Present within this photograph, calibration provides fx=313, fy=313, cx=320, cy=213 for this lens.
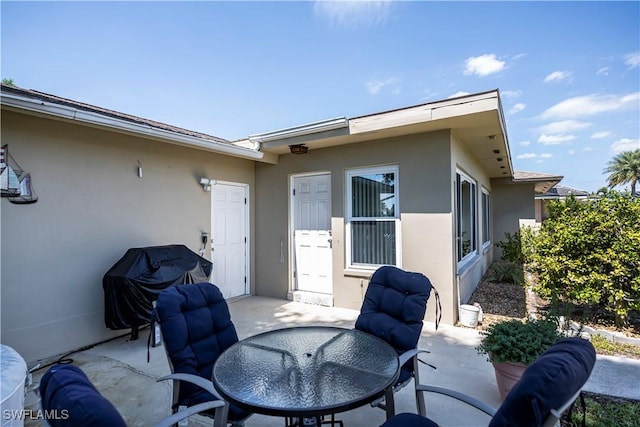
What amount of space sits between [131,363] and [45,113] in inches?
111

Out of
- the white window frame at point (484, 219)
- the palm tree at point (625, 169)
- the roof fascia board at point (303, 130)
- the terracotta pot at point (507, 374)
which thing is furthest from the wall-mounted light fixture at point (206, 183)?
the palm tree at point (625, 169)

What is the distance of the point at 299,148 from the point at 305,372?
172 inches

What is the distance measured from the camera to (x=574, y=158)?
2661cm

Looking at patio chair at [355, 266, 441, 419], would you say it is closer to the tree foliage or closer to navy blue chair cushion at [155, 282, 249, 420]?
navy blue chair cushion at [155, 282, 249, 420]

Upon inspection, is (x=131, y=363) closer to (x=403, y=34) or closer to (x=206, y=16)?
(x=206, y=16)

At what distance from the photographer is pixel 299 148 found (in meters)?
5.57

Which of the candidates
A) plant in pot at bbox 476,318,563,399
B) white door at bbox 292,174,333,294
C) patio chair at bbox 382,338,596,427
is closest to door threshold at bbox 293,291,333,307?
white door at bbox 292,174,333,294

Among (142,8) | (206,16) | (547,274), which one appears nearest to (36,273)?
(142,8)

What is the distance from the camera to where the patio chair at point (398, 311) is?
234 cm

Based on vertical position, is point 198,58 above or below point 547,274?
above

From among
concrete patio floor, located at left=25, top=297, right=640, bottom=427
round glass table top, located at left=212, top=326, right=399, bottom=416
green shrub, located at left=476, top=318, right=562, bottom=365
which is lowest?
concrete patio floor, located at left=25, top=297, right=640, bottom=427

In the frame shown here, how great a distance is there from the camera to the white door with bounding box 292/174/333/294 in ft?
19.0

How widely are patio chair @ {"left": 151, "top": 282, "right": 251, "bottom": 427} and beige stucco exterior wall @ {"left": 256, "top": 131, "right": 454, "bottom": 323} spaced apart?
3273 mm

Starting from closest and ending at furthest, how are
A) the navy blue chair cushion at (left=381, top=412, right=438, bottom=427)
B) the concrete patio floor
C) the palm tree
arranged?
the navy blue chair cushion at (left=381, top=412, right=438, bottom=427) → the concrete patio floor → the palm tree
